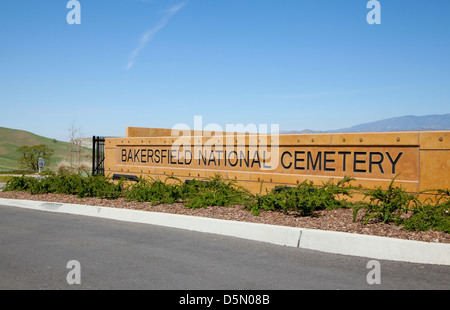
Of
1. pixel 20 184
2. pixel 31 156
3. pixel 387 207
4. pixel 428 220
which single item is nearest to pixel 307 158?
pixel 387 207

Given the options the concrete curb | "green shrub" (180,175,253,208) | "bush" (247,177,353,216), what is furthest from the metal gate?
"bush" (247,177,353,216)

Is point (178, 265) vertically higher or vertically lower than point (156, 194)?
lower

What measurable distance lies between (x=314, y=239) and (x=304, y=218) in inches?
49.3

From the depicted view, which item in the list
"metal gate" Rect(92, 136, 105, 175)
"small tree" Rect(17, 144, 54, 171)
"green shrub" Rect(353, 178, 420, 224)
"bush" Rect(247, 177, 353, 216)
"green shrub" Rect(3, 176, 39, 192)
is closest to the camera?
"green shrub" Rect(353, 178, 420, 224)

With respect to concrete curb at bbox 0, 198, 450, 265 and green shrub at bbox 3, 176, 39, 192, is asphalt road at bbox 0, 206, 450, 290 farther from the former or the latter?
green shrub at bbox 3, 176, 39, 192

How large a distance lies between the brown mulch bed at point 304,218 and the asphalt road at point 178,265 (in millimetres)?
812

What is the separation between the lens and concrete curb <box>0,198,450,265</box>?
5562 millimetres

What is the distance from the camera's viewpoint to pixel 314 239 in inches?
248

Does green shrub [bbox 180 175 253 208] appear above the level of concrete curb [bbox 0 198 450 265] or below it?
above

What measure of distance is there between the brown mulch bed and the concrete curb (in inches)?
16.8

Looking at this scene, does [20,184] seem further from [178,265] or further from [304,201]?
[178,265]
